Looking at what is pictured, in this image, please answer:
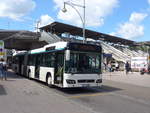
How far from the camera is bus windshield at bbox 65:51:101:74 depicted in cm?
1285

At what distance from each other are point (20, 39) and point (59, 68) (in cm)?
2891

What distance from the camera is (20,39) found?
4122 cm

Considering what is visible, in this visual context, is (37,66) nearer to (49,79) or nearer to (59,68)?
(49,79)

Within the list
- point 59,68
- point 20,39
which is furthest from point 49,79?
point 20,39

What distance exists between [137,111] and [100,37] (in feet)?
232

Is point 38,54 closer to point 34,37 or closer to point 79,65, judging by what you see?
point 79,65

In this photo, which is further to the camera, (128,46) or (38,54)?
(128,46)

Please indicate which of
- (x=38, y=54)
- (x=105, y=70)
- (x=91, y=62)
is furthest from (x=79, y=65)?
(x=105, y=70)

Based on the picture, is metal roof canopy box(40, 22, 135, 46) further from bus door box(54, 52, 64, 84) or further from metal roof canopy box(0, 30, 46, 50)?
bus door box(54, 52, 64, 84)

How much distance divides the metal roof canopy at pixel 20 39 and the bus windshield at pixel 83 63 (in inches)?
1090

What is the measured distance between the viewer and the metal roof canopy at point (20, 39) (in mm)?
39263

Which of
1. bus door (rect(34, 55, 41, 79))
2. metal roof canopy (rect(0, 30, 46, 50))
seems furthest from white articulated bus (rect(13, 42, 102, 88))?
metal roof canopy (rect(0, 30, 46, 50))

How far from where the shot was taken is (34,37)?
4188 centimetres

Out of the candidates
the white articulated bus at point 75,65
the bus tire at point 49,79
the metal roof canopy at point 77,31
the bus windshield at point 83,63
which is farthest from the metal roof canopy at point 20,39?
the bus windshield at point 83,63
